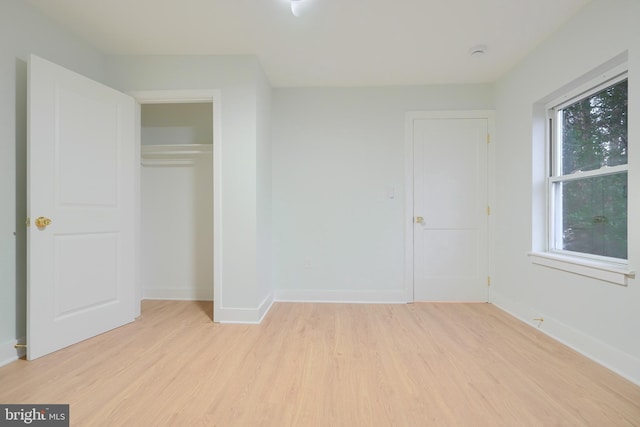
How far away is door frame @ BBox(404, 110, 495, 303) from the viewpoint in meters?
3.17

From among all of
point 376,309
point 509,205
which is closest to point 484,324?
point 376,309

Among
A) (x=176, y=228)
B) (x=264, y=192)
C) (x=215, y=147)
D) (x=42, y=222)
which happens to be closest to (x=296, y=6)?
(x=215, y=147)

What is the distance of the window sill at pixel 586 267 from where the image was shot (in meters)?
1.74

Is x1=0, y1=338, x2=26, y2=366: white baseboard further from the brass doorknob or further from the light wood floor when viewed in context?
the brass doorknob

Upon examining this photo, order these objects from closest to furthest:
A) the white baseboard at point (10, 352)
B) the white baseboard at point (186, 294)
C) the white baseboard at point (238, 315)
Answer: the white baseboard at point (10, 352) → the white baseboard at point (238, 315) → the white baseboard at point (186, 294)

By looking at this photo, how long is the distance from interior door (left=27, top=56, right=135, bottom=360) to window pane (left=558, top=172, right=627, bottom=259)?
3820mm

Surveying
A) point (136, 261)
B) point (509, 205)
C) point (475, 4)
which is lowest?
point (136, 261)

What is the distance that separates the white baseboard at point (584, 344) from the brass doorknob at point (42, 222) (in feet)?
12.7

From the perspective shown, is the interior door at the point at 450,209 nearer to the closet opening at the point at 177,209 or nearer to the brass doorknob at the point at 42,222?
the closet opening at the point at 177,209

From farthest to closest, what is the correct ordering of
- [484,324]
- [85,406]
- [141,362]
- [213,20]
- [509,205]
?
1. [509,205]
2. [484,324]
3. [213,20]
4. [141,362]
5. [85,406]

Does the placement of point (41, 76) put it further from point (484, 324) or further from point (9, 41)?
point (484, 324)

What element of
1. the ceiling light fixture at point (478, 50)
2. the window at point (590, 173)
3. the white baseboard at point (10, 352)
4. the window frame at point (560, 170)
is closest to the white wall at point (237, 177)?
the white baseboard at point (10, 352)

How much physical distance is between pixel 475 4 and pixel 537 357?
251 centimetres

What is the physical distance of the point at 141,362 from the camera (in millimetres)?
1881
